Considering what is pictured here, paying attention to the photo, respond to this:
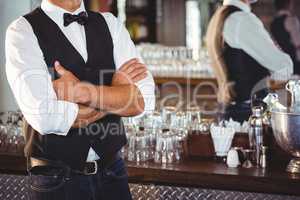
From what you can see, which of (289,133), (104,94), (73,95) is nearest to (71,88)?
(73,95)

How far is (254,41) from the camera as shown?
421 centimetres

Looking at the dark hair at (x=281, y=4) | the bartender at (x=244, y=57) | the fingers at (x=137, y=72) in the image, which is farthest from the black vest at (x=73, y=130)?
the dark hair at (x=281, y=4)

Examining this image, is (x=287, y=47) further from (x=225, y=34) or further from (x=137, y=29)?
(x=137, y=29)

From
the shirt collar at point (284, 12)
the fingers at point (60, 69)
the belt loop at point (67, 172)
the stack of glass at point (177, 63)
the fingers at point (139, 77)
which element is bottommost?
the belt loop at point (67, 172)

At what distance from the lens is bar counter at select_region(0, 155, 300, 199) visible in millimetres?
2879

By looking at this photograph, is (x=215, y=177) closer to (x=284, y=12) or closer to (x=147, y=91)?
(x=147, y=91)

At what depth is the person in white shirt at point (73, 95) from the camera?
2529 millimetres

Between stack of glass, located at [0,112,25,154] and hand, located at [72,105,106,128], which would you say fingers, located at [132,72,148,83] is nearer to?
hand, located at [72,105,106,128]

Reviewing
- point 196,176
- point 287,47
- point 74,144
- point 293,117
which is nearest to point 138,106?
point 74,144

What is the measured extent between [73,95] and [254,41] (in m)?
1.96

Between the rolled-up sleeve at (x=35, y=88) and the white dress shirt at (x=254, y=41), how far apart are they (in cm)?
191

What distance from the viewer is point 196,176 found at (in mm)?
3006

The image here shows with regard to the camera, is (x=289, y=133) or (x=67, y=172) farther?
(x=289, y=133)

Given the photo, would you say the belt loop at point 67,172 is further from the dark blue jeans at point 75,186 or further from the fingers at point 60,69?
the fingers at point 60,69
